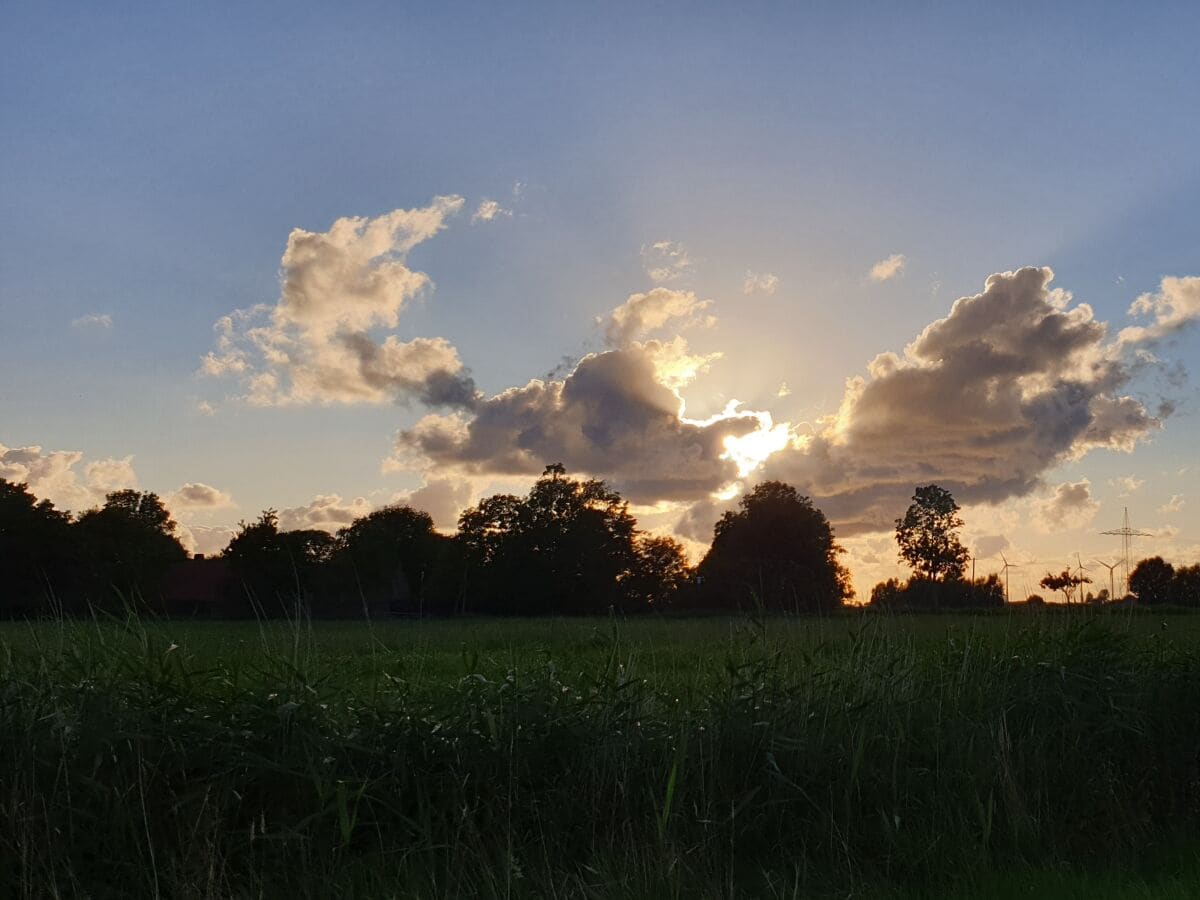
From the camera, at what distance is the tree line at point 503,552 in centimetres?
5916

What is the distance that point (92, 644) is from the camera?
806 centimetres

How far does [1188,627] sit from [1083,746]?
713 centimetres

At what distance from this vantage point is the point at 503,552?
74.6 m

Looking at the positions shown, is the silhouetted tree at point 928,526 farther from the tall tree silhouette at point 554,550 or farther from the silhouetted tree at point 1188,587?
the silhouetted tree at point 1188,587

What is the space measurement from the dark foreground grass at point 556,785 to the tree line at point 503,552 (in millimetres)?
43010

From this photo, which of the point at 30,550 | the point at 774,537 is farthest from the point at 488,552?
the point at 30,550

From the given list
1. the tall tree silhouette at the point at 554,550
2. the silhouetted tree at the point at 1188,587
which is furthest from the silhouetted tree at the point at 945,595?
the tall tree silhouette at the point at 554,550

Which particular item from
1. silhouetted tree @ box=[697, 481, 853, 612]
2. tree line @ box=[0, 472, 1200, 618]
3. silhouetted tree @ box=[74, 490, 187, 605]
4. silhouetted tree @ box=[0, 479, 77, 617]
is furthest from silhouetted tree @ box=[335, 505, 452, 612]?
silhouetted tree @ box=[697, 481, 853, 612]

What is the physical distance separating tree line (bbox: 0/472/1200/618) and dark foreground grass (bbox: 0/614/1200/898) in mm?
43010

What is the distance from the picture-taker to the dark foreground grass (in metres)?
6.08

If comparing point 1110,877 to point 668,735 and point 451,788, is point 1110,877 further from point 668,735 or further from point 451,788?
point 451,788

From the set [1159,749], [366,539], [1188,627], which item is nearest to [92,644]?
[1159,749]

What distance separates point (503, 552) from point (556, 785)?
68.2 meters

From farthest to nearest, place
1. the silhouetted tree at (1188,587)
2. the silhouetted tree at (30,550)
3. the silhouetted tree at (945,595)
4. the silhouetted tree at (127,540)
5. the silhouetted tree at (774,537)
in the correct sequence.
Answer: the silhouetted tree at (774,537) < the silhouetted tree at (127,540) < the silhouetted tree at (30,550) < the silhouetted tree at (1188,587) < the silhouetted tree at (945,595)
